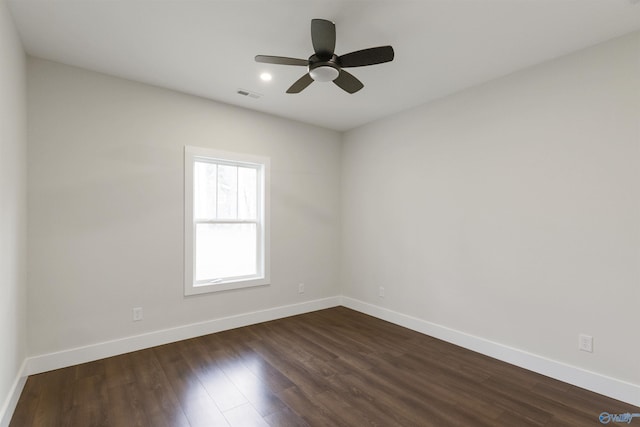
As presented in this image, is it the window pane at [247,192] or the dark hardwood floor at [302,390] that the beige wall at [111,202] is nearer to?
the window pane at [247,192]

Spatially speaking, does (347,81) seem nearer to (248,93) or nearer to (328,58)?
(328,58)

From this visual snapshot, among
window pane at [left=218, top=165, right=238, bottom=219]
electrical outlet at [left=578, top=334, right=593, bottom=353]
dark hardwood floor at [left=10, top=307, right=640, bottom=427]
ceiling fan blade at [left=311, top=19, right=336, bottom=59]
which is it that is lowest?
dark hardwood floor at [left=10, top=307, right=640, bottom=427]

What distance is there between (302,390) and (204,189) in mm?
2494

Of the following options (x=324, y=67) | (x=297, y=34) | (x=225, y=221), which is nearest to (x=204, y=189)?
(x=225, y=221)

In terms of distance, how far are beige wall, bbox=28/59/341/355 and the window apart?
0.12 m

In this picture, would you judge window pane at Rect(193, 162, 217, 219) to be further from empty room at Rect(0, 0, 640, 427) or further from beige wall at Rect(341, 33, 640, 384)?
beige wall at Rect(341, 33, 640, 384)

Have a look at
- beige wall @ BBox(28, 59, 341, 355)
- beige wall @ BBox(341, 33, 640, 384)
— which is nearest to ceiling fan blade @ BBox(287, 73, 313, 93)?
beige wall @ BBox(28, 59, 341, 355)

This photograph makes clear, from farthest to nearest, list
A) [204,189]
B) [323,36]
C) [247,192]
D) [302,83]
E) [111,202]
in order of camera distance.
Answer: [247,192], [204,189], [111,202], [302,83], [323,36]

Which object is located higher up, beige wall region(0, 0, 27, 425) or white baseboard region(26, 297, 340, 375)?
beige wall region(0, 0, 27, 425)

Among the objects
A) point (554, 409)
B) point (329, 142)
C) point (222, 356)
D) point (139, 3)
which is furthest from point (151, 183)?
point (554, 409)

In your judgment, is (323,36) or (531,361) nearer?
(323,36)

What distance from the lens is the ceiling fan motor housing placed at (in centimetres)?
214

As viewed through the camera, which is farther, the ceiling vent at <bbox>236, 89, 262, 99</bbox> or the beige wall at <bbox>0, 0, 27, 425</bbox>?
the ceiling vent at <bbox>236, 89, 262, 99</bbox>

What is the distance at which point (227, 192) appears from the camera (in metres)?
3.87
